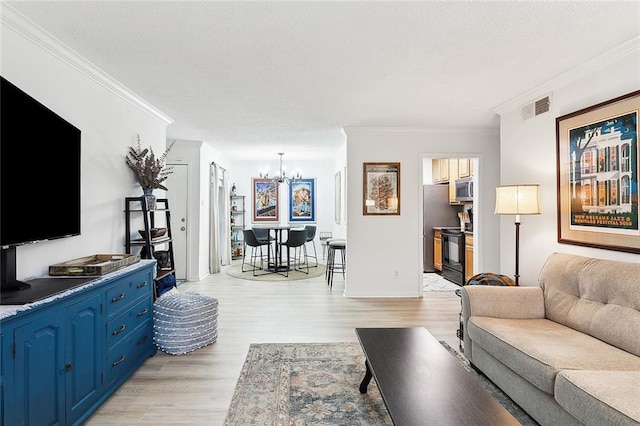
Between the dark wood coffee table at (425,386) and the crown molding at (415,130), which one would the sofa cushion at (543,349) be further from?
the crown molding at (415,130)

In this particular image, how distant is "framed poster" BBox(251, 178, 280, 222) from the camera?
845 centimetres

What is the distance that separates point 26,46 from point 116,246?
179cm

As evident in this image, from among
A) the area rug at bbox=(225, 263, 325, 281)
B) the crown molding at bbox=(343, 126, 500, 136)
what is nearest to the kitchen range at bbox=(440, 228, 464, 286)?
the crown molding at bbox=(343, 126, 500, 136)

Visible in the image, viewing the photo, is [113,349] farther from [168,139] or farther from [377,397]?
[168,139]

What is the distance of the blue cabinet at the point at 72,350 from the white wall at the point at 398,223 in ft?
9.91

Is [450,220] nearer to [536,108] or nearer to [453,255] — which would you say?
[453,255]

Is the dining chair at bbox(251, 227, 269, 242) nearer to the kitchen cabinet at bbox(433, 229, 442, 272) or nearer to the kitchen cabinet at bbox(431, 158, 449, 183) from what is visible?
the kitchen cabinet at bbox(433, 229, 442, 272)

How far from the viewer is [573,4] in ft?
6.50

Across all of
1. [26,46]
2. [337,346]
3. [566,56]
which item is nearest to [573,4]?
[566,56]

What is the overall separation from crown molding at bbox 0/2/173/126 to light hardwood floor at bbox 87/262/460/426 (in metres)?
2.46

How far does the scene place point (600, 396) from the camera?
4.90ft

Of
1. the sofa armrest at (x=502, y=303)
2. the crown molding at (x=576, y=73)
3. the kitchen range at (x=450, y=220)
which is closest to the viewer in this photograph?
the crown molding at (x=576, y=73)

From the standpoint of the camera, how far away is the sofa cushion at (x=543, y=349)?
1.81 metres

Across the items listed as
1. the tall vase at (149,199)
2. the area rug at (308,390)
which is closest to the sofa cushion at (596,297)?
the area rug at (308,390)
